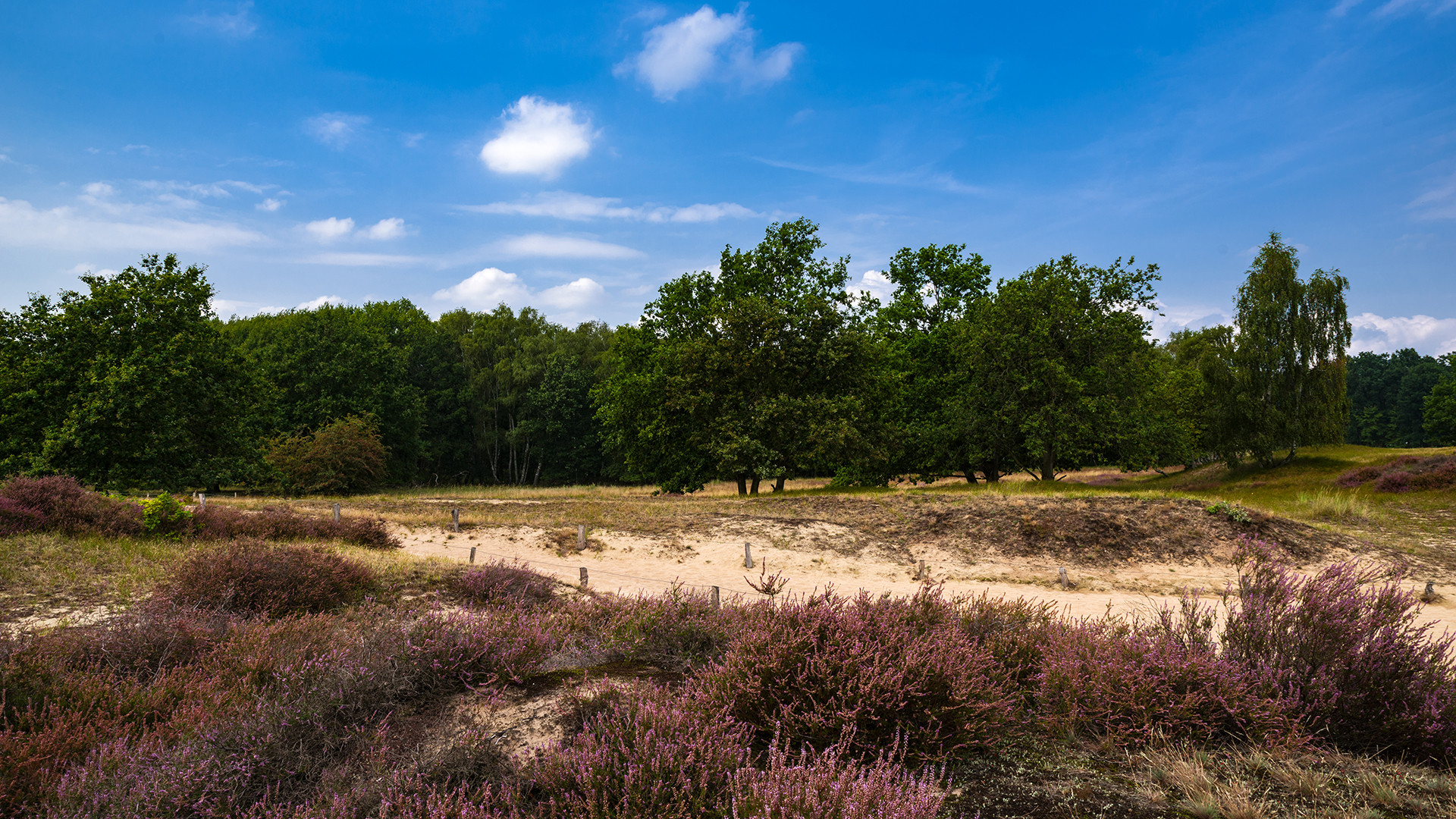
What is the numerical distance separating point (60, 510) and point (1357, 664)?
17.4 meters

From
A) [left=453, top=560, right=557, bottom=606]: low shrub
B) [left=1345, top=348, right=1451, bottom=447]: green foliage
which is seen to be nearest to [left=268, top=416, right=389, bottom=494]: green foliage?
[left=453, top=560, right=557, bottom=606]: low shrub

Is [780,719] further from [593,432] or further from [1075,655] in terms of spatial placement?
[593,432]

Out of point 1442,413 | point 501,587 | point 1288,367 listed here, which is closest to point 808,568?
point 501,587

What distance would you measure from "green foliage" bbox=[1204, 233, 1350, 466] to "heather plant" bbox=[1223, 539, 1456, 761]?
39617 mm

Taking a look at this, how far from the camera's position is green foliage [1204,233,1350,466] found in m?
36.3

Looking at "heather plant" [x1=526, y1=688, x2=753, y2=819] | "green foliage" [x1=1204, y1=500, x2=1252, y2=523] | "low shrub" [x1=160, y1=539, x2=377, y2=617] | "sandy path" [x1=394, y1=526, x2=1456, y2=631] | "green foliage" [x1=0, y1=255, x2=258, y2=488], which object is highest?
"green foliage" [x1=0, y1=255, x2=258, y2=488]

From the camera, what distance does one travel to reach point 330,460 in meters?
41.3

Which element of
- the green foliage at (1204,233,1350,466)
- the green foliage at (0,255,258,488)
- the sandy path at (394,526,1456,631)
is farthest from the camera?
the green foliage at (1204,233,1350,466)

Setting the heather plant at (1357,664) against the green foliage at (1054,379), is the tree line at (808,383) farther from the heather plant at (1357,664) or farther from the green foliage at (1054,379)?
the heather plant at (1357,664)

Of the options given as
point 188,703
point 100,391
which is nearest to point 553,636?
point 188,703

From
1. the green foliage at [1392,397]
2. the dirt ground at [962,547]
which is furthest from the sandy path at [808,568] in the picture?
the green foliage at [1392,397]

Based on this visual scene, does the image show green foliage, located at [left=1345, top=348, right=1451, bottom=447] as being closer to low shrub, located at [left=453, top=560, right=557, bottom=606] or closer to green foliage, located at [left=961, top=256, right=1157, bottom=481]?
green foliage, located at [left=961, top=256, right=1157, bottom=481]

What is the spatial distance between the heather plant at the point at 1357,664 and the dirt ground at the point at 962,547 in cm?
1090

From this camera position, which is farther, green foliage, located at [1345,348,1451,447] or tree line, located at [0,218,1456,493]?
green foliage, located at [1345,348,1451,447]
